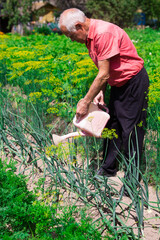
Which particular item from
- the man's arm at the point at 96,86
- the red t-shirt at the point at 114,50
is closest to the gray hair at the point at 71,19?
the red t-shirt at the point at 114,50

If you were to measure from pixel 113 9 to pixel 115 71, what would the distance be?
76.3 ft

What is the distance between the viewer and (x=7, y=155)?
131 inches

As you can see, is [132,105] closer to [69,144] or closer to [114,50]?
[114,50]

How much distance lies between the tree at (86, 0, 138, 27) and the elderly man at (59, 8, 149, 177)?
893 inches

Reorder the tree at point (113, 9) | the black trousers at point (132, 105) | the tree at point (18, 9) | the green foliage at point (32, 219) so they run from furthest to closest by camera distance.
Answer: the tree at point (113, 9), the tree at point (18, 9), the black trousers at point (132, 105), the green foliage at point (32, 219)

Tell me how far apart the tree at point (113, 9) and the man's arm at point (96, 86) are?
23.0 meters

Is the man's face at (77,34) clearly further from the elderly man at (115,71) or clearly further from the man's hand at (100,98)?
the man's hand at (100,98)

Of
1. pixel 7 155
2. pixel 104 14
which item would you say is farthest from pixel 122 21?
pixel 7 155

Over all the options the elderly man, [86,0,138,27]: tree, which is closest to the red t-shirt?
the elderly man

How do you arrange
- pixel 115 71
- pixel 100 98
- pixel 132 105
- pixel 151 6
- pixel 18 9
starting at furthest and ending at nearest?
pixel 151 6, pixel 18 9, pixel 100 98, pixel 132 105, pixel 115 71

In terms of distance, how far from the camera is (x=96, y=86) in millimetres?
2289

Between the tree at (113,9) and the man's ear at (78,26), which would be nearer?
the man's ear at (78,26)

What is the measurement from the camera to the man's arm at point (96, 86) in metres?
2.23

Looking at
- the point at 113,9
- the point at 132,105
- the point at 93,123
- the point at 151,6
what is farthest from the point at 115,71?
the point at 151,6
